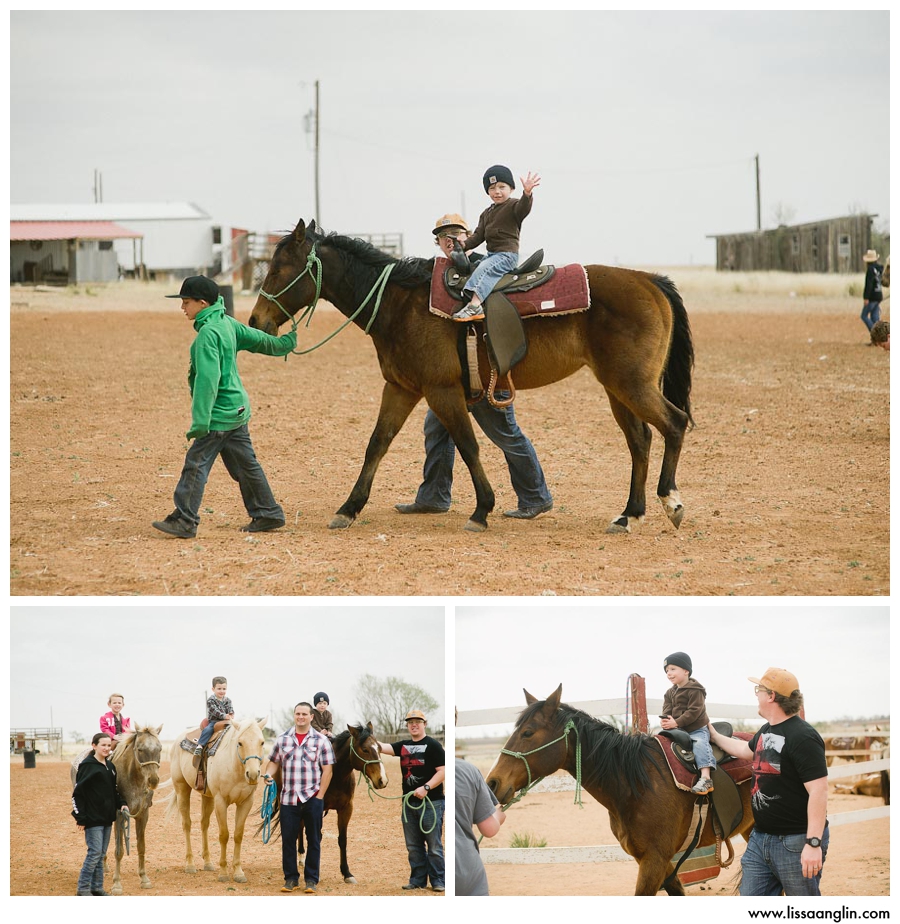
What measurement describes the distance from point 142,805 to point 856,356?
12.3 meters

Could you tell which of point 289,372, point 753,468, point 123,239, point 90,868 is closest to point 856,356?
point 753,468

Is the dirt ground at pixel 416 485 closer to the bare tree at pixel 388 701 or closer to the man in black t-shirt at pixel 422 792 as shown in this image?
the bare tree at pixel 388 701

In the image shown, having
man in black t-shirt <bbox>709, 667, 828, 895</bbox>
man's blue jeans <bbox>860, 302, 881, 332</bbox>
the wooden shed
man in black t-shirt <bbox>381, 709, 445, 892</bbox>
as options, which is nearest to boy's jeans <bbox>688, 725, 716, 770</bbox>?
man in black t-shirt <bbox>709, 667, 828, 895</bbox>

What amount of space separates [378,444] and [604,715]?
243 cm

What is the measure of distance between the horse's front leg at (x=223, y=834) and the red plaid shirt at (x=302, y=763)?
29.5 inches

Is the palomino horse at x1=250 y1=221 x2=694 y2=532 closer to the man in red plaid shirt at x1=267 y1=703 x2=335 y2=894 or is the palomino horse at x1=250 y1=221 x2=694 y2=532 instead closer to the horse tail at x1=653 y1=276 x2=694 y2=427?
the horse tail at x1=653 y1=276 x2=694 y2=427

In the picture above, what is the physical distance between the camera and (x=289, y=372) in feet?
47.2

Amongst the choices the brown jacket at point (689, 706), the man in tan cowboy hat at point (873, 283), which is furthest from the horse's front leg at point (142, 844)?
the man in tan cowboy hat at point (873, 283)

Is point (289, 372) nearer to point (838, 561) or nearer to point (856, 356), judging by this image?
point (856, 356)

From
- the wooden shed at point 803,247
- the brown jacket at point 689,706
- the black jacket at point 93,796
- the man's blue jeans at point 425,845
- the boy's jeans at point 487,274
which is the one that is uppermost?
the wooden shed at point 803,247

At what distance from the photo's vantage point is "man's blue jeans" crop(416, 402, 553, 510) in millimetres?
7551

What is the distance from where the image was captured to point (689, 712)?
18.0 ft

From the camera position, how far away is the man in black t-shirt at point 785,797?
4.80 m

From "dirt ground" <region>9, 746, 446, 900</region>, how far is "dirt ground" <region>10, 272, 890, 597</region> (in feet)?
4.22
